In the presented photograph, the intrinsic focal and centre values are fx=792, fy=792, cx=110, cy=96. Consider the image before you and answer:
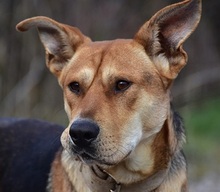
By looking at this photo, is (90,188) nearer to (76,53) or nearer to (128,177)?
(128,177)

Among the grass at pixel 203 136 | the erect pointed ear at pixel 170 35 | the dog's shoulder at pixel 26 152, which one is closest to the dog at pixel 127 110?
the erect pointed ear at pixel 170 35

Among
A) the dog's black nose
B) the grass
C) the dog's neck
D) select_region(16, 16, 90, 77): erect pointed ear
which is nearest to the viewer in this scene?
the dog's black nose

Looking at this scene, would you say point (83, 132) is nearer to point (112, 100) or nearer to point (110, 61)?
point (112, 100)

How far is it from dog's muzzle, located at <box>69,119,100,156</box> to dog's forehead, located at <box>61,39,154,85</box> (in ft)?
1.64

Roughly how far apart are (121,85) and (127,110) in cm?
20

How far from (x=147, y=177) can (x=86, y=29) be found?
9.77 meters

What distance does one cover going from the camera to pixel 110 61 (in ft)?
20.1

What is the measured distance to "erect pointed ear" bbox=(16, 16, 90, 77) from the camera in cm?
659

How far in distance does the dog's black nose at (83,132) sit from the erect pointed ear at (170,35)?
0.86 meters

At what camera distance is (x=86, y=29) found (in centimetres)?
1567

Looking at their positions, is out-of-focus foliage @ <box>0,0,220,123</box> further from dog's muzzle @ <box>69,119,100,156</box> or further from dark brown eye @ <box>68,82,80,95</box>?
dog's muzzle @ <box>69,119,100,156</box>

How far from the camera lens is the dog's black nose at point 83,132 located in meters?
5.61

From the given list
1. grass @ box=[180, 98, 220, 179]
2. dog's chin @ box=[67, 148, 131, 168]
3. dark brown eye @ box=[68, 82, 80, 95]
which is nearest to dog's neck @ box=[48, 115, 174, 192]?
dog's chin @ box=[67, 148, 131, 168]

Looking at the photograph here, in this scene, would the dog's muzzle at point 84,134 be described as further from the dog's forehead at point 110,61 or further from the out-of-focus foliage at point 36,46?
the out-of-focus foliage at point 36,46
